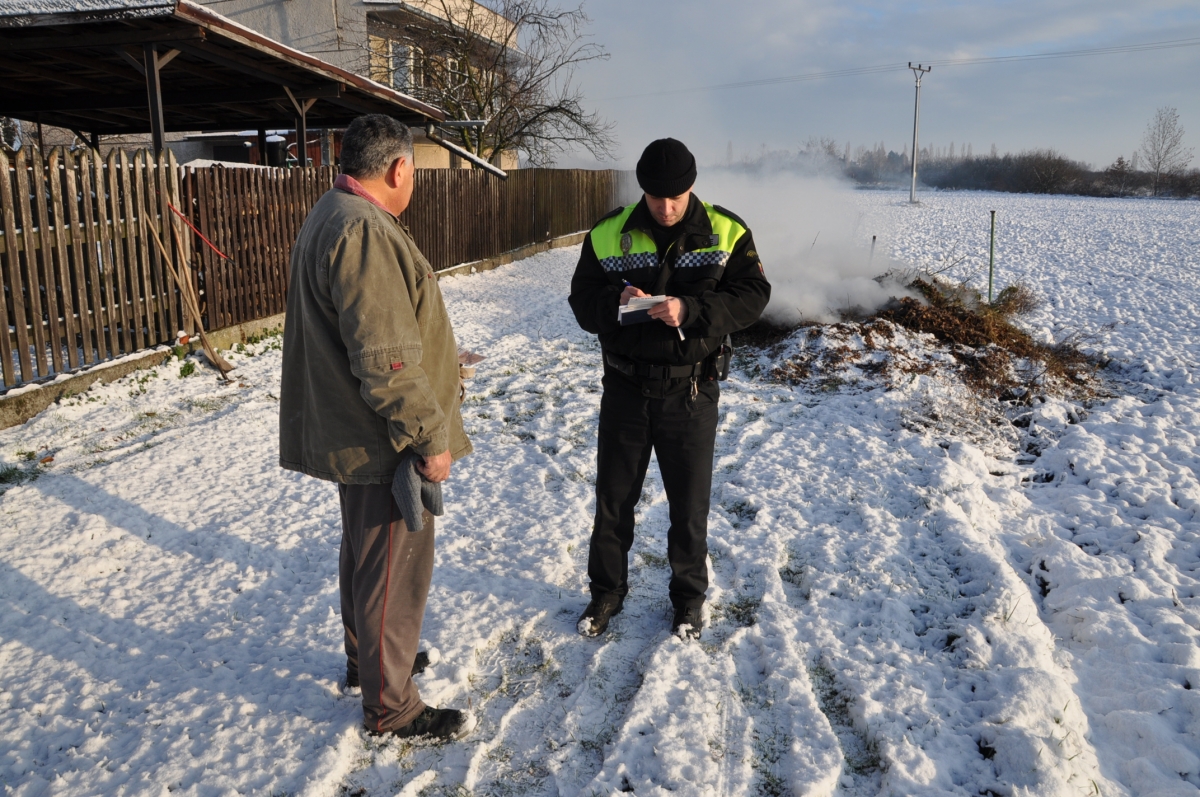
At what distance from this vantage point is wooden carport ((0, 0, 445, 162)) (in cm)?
708

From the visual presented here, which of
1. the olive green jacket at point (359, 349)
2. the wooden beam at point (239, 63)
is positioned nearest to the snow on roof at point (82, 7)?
the wooden beam at point (239, 63)

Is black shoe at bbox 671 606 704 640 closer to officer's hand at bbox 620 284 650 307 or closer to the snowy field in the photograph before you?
the snowy field

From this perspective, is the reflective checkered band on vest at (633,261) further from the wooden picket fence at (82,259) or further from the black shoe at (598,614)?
the wooden picket fence at (82,259)

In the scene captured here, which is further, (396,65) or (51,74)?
(396,65)

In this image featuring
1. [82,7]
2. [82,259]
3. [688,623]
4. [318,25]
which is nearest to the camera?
[688,623]

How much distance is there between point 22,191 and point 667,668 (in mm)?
5919

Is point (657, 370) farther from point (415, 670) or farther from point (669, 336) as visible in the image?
point (415, 670)

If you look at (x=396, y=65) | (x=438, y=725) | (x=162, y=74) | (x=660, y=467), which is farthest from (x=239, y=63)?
(x=396, y=65)

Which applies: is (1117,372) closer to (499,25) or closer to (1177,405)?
(1177,405)

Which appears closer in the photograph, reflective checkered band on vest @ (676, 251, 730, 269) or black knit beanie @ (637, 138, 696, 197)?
black knit beanie @ (637, 138, 696, 197)

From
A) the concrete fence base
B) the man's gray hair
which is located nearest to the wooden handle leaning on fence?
the concrete fence base

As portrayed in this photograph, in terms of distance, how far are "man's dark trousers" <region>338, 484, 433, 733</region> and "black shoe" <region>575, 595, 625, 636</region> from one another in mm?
919

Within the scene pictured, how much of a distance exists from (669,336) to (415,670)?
170 centimetres

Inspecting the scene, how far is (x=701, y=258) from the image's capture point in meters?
3.21
